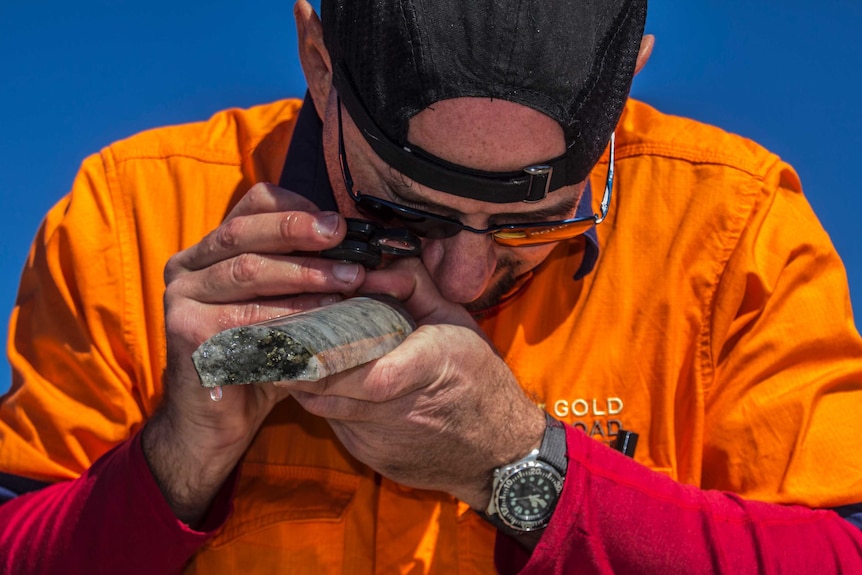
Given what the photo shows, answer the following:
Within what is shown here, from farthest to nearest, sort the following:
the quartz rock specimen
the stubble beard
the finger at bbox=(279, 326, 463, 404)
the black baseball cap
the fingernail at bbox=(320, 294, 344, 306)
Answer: the stubble beard < the fingernail at bbox=(320, 294, 344, 306) < the black baseball cap < the finger at bbox=(279, 326, 463, 404) < the quartz rock specimen

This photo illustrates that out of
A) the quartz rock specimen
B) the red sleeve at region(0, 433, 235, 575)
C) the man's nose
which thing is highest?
the quartz rock specimen

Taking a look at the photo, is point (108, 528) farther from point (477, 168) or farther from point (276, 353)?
point (477, 168)

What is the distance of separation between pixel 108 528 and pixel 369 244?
0.80 m

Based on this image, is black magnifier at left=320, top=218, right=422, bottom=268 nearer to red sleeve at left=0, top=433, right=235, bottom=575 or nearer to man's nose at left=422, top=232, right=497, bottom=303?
man's nose at left=422, top=232, right=497, bottom=303

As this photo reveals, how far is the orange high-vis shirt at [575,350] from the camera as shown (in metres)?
2.12

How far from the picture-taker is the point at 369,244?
1810 mm

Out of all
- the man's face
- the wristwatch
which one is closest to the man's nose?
the man's face

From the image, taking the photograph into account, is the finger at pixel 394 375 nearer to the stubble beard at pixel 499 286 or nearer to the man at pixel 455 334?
the man at pixel 455 334

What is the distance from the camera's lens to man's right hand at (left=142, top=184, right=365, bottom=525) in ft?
5.81

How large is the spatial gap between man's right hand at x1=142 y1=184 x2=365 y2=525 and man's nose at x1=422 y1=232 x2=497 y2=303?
0.21 m

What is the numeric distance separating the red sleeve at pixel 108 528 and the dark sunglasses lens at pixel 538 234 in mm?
797

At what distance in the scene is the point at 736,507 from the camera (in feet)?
6.31

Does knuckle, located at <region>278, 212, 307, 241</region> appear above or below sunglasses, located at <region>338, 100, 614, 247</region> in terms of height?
above

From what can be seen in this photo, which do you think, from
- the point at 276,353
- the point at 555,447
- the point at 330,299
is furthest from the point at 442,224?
the point at 276,353
